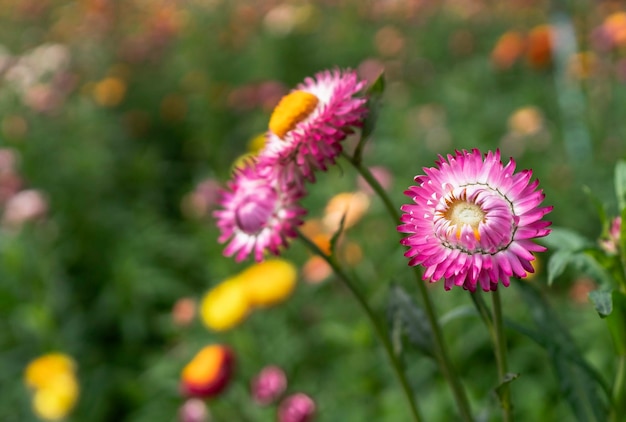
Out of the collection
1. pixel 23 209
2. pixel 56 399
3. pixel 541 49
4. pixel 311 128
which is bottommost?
pixel 311 128

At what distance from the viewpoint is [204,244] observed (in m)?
3.00

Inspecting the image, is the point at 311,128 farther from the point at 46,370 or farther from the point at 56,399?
the point at 46,370

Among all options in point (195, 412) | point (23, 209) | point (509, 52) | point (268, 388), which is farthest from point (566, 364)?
point (509, 52)

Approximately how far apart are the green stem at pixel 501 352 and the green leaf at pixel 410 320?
0.17 meters

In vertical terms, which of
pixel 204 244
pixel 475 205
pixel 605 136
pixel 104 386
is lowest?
pixel 475 205

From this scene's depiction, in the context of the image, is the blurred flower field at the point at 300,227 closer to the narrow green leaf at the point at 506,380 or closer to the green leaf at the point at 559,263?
the green leaf at the point at 559,263

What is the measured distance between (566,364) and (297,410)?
87 centimetres

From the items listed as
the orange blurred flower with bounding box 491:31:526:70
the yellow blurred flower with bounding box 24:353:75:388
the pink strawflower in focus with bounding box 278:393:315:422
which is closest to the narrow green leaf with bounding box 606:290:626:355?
the pink strawflower in focus with bounding box 278:393:315:422

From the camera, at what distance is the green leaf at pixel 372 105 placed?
86cm

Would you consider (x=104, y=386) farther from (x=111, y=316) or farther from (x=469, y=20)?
(x=469, y=20)

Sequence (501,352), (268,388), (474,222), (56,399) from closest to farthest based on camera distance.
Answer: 1. (474,222)
2. (501,352)
3. (268,388)
4. (56,399)

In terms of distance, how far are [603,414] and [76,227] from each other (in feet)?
9.77

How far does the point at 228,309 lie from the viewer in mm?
2107

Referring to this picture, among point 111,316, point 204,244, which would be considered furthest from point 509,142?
point 111,316
